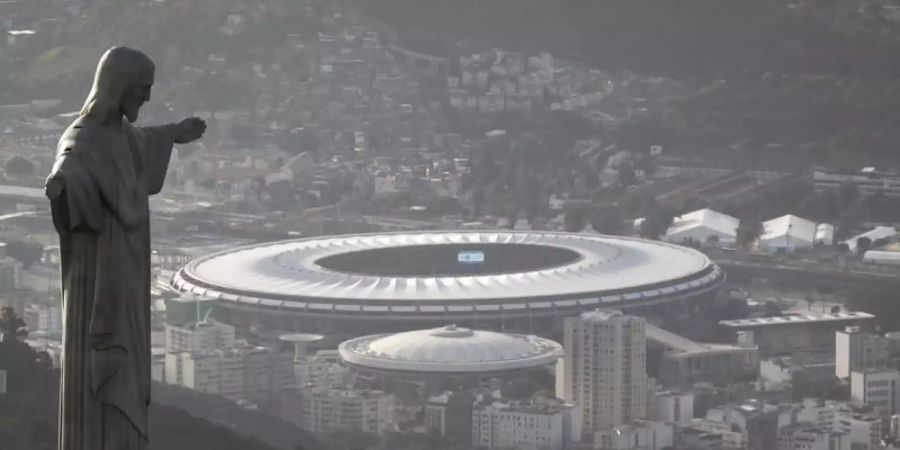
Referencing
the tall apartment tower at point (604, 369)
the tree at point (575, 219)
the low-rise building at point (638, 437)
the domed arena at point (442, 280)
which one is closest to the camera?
the low-rise building at point (638, 437)

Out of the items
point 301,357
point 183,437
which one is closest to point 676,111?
point 301,357

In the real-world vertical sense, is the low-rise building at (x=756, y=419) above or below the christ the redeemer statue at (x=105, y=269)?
below

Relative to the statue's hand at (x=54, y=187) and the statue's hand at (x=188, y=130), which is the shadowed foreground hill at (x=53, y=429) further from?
the statue's hand at (x=54, y=187)

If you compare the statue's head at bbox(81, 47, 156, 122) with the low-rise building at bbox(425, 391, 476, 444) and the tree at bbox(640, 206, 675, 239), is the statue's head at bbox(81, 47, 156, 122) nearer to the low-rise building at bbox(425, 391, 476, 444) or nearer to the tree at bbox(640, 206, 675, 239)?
the low-rise building at bbox(425, 391, 476, 444)

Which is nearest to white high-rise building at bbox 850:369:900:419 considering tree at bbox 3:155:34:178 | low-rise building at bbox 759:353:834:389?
low-rise building at bbox 759:353:834:389

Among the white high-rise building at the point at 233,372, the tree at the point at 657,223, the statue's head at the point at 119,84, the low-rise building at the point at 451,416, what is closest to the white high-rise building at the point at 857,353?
the low-rise building at the point at 451,416

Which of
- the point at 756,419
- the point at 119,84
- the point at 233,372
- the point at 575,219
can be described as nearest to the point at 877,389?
the point at 756,419

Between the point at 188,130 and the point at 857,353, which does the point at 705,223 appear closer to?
the point at 857,353
